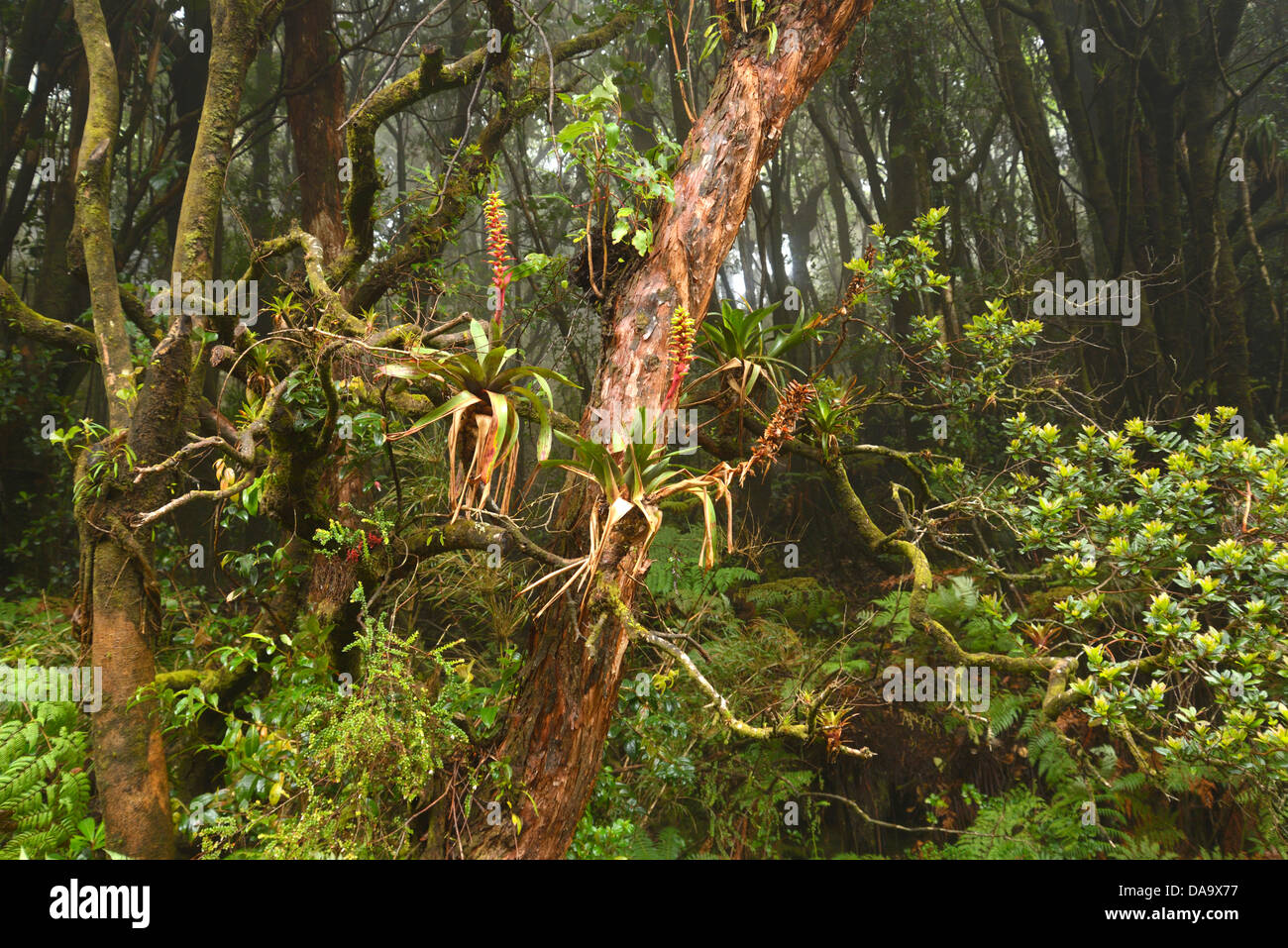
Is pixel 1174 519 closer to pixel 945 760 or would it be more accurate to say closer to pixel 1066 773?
pixel 1066 773

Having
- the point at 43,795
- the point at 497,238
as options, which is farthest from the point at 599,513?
the point at 43,795

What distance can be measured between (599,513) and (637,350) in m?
0.69

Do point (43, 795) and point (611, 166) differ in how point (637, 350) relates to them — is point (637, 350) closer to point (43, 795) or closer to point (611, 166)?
point (611, 166)

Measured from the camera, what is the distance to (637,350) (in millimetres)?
2662

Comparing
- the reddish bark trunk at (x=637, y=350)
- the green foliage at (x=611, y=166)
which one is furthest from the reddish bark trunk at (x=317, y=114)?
the reddish bark trunk at (x=637, y=350)

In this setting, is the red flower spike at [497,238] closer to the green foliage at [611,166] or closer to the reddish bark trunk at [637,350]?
the green foliage at [611,166]

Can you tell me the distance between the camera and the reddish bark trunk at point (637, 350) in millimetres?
2439

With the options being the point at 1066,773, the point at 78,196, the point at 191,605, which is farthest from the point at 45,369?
the point at 1066,773

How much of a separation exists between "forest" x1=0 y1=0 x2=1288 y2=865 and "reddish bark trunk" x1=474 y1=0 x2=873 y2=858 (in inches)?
0.7

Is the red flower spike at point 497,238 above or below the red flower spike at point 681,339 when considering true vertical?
above

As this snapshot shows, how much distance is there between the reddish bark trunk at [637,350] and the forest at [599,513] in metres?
0.02

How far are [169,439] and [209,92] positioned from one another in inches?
69.3

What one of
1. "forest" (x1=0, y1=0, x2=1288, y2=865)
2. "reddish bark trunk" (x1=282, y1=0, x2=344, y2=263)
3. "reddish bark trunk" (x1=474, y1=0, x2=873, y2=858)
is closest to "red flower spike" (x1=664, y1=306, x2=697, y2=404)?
"forest" (x1=0, y1=0, x2=1288, y2=865)

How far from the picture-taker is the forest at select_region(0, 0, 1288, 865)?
246 centimetres
